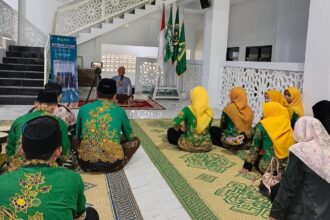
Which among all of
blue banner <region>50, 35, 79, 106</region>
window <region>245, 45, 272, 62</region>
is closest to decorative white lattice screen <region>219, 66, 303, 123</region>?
window <region>245, 45, 272, 62</region>

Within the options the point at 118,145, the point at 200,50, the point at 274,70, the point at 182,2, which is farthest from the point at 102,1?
the point at 118,145

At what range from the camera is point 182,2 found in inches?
416

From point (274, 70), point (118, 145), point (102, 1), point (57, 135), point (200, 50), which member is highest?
point (102, 1)

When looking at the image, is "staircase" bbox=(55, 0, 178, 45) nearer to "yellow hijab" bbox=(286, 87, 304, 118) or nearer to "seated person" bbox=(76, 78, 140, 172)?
"yellow hijab" bbox=(286, 87, 304, 118)

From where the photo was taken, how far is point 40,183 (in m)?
1.27

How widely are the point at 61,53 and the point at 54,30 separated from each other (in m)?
1.66

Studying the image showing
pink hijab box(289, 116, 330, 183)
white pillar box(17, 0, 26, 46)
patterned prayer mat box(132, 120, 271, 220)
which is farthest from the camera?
white pillar box(17, 0, 26, 46)

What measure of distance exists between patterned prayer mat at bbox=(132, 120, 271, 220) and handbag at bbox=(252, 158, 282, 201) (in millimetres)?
60

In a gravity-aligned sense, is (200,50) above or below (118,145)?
above

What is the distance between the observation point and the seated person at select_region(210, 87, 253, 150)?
4125 mm

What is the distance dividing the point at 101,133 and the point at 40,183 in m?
1.89

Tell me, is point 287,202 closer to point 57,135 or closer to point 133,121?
point 57,135

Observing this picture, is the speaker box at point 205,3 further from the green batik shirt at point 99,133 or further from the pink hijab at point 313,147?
the pink hijab at point 313,147

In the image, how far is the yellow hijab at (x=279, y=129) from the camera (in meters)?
2.91
